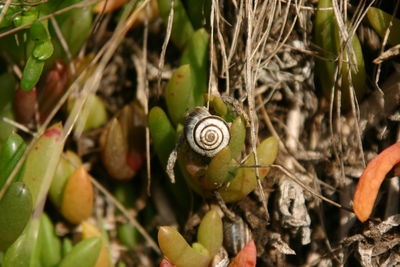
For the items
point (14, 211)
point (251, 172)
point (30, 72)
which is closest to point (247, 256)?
point (251, 172)

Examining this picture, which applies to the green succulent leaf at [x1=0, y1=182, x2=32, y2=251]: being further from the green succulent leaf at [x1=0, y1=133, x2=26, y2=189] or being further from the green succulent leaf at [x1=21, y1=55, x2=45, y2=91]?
the green succulent leaf at [x1=21, y1=55, x2=45, y2=91]

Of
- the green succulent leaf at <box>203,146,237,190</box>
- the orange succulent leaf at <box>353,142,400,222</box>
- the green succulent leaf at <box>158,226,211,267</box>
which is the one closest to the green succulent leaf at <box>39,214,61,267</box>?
the green succulent leaf at <box>158,226,211,267</box>

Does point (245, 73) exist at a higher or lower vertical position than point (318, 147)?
higher

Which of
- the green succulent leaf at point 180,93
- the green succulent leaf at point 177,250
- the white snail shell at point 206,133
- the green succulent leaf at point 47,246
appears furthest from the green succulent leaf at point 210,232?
the green succulent leaf at point 47,246

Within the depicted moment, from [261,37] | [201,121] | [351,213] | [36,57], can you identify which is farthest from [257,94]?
[36,57]

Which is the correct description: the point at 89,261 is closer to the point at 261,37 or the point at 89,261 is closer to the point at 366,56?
the point at 261,37

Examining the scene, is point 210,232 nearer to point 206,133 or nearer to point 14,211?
point 206,133

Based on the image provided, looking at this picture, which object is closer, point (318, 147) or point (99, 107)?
point (318, 147)
